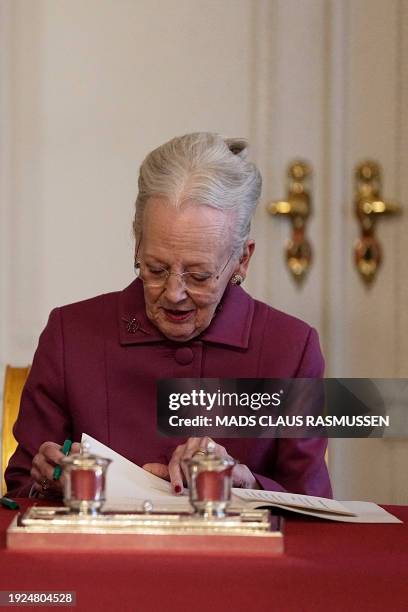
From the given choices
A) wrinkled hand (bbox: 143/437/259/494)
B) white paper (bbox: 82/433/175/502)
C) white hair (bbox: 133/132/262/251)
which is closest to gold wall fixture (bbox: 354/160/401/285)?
white hair (bbox: 133/132/262/251)

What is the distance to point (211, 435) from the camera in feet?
7.27

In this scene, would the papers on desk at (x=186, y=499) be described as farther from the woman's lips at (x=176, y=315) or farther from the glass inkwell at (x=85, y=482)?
the woman's lips at (x=176, y=315)

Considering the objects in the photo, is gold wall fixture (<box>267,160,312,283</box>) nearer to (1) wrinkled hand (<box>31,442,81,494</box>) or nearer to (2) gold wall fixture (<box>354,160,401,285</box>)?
(2) gold wall fixture (<box>354,160,401,285</box>)

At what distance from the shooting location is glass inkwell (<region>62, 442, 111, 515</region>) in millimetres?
1466

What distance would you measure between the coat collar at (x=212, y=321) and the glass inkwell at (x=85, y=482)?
2.75 feet

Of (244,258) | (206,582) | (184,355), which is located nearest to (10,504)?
(206,582)

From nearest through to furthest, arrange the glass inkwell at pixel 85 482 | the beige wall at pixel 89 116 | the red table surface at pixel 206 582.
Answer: the red table surface at pixel 206 582, the glass inkwell at pixel 85 482, the beige wall at pixel 89 116

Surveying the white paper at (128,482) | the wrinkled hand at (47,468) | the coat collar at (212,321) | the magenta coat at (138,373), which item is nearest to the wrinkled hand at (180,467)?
the white paper at (128,482)

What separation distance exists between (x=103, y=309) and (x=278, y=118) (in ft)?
5.20

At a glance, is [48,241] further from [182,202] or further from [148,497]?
[148,497]

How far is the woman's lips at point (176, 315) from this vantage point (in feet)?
7.29

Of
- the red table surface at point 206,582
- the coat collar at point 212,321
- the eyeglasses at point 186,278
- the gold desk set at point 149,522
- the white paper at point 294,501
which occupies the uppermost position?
the eyeglasses at point 186,278

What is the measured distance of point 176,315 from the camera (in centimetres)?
223

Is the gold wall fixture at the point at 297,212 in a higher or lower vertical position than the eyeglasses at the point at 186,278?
higher
